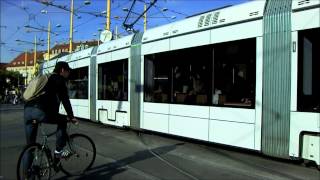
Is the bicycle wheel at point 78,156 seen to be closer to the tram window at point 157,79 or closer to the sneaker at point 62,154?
the sneaker at point 62,154

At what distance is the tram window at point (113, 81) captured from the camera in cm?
1623

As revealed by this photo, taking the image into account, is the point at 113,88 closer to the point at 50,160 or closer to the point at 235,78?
the point at 235,78

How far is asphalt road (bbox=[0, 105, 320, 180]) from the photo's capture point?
28.0ft

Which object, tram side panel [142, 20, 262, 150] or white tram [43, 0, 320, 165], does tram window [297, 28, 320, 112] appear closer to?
white tram [43, 0, 320, 165]

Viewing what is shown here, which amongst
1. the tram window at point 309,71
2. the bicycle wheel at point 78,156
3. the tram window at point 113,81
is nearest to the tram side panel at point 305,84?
the tram window at point 309,71

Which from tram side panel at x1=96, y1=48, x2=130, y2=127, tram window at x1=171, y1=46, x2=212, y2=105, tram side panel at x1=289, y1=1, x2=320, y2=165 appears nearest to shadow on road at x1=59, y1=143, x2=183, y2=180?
tram window at x1=171, y1=46, x2=212, y2=105

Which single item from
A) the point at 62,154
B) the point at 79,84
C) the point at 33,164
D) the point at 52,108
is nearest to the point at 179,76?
the point at 62,154

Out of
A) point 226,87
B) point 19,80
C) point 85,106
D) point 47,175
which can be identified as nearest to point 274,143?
point 226,87

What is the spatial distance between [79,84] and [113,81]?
15.1 ft

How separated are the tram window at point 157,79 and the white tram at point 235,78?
3 centimetres

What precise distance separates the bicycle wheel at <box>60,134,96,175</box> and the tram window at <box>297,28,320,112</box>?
362 centimetres

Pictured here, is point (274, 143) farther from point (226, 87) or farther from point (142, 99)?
point (142, 99)

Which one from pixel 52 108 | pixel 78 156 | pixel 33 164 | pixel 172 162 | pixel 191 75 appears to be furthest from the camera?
pixel 191 75

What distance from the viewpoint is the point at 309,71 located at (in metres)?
8.64
